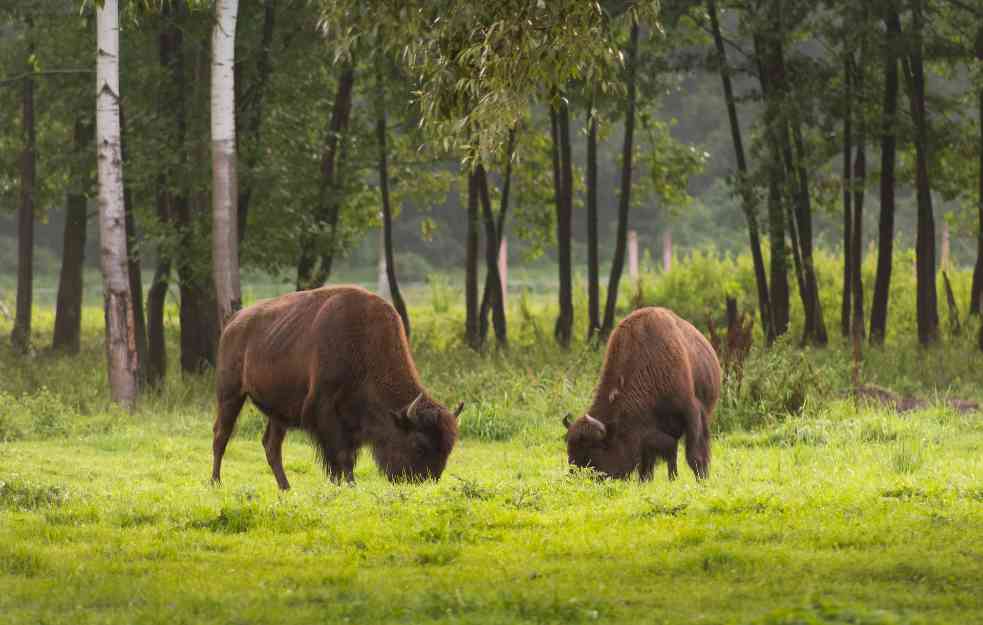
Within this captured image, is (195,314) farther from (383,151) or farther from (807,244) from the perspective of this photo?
(807,244)

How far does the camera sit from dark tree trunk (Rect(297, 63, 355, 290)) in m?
25.8

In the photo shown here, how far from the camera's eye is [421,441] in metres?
12.5

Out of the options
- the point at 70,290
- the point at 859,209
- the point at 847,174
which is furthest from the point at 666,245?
the point at 859,209

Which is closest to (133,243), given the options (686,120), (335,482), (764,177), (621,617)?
(764,177)

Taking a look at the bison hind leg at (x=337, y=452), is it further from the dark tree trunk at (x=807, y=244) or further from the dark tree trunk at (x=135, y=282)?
the dark tree trunk at (x=807, y=244)

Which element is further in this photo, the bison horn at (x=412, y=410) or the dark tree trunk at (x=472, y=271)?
the dark tree trunk at (x=472, y=271)

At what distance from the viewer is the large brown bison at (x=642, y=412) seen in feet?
42.0

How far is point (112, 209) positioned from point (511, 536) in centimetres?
1187

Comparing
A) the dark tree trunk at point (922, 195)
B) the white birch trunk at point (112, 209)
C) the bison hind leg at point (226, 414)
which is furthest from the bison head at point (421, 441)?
the dark tree trunk at point (922, 195)

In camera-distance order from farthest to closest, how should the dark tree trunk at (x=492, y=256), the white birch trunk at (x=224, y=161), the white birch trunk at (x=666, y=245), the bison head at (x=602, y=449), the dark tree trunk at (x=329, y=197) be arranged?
1. the white birch trunk at (x=666, y=245)
2. the dark tree trunk at (x=492, y=256)
3. the dark tree trunk at (x=329, y=197)
4. the white birch trunk at (x=224, y=161)
5. the bison head at (x=602, y=449)

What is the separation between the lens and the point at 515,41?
11.8 m

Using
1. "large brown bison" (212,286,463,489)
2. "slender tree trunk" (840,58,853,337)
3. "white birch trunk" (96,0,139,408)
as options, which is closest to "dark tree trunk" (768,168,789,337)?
"slender tree trunk" (840,58,853,337)

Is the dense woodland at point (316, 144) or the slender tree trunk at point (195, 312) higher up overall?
the dense woodland at point (316, 144)

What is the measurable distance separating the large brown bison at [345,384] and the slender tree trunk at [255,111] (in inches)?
443
